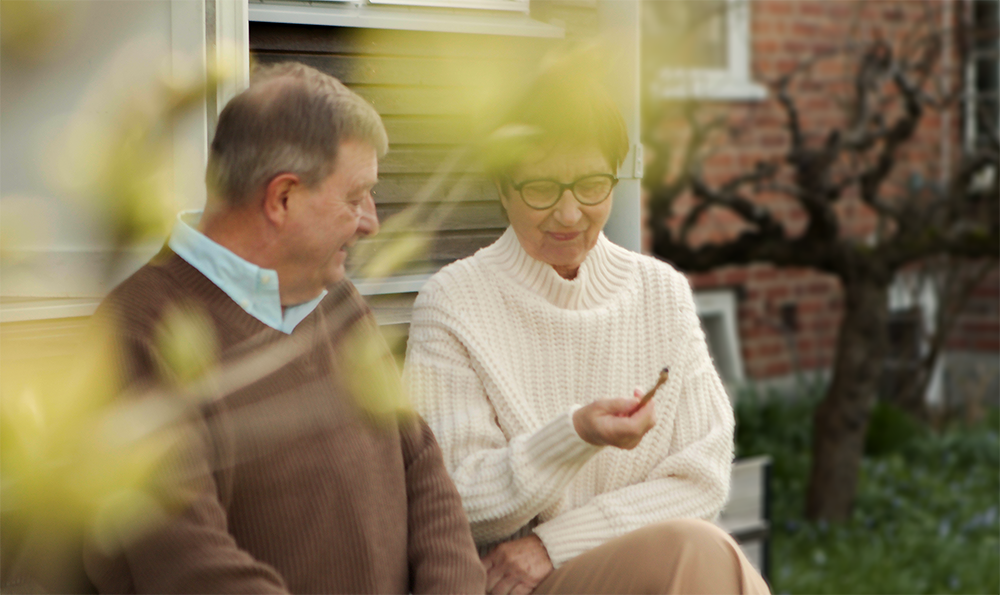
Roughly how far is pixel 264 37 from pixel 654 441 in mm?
1139

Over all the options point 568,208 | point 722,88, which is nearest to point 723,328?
point 722,88

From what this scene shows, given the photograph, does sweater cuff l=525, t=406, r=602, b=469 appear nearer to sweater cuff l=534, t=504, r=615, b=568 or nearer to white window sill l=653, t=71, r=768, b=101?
sweater cuff l=534, t=504, r=615, b=568

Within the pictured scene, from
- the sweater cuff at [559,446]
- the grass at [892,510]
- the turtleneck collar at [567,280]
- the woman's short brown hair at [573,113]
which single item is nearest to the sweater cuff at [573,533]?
the sweater cuff at [559,446]

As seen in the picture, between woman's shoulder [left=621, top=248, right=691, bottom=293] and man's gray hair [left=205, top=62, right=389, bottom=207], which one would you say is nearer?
man's gray hair [left=205, top=62, right=389, bottom=207]

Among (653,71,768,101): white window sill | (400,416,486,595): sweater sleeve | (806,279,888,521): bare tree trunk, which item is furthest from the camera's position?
(653,71,768,101): white window sill

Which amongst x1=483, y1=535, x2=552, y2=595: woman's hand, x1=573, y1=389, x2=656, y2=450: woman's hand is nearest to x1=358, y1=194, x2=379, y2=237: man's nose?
x1=573, y1=389, x2=656, y2=450: woman's hand

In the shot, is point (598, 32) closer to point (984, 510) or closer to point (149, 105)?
point (149, 105)

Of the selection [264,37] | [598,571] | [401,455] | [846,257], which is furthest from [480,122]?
[846,257]

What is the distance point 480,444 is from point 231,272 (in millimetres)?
694

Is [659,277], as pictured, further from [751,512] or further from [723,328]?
[723,328]

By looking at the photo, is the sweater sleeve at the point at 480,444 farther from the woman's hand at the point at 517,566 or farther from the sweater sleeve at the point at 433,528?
the sweater sleeve at the point at 433,528

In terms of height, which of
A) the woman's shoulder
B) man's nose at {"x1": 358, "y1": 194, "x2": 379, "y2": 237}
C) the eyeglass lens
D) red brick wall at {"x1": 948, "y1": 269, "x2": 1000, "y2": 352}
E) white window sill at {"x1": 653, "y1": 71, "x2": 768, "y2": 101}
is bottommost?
red brick wall at {"x1": 948, "y1": 269, "x2": 1000, "y2": 352}

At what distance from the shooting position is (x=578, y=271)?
7.08ft

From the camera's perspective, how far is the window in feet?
18.0
